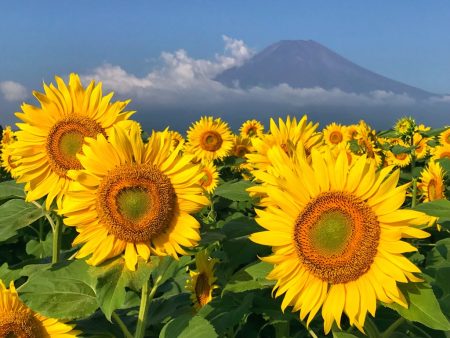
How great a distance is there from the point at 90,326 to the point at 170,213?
824 mm

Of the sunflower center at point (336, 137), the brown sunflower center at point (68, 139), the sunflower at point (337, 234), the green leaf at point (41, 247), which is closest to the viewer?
A: the sunflower at point (337, 234)

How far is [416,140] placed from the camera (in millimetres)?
10469

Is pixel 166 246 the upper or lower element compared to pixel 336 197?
lower

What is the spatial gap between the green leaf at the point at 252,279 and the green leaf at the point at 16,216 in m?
1.37

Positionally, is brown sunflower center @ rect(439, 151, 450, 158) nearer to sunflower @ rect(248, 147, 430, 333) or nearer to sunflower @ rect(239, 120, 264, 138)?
sunflower @ rect(239, 120, 264, 138)

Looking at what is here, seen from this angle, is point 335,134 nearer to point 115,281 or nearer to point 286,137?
point 286,137

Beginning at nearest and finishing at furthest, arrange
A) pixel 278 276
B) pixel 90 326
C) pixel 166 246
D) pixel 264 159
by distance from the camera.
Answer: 1. pixel 278 276
2. pixel 166 246
3. pixel 90 326
4. pixel 264 159

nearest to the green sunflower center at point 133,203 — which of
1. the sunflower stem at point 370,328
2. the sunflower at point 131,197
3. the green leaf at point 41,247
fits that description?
the sunflower at point 131,197

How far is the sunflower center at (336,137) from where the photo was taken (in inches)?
473

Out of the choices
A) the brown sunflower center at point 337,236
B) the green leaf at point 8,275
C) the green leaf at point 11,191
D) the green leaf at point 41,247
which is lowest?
the green leaf at point 41,247

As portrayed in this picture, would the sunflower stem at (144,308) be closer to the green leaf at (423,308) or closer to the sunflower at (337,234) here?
the sunflower at (337,234)

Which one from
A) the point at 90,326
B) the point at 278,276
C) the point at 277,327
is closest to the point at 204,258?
the point at 277,327

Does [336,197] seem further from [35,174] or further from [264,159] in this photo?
[35,174]

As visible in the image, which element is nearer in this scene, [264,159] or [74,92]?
[74,92]
